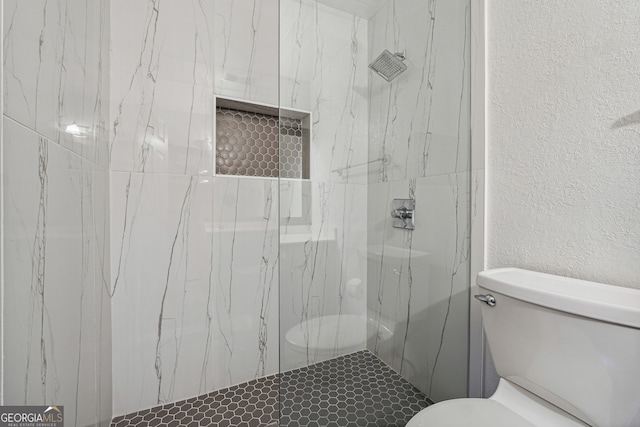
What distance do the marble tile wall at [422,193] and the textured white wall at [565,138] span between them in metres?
0.15

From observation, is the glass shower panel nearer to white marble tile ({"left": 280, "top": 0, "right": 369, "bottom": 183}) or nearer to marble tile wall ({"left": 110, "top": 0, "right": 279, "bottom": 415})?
white marble tile ({"left": 280, "top": 0, "right": 369, "bottom": 183})

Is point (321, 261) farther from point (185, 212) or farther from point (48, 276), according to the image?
point (48, 276)

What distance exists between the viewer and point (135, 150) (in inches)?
53.1

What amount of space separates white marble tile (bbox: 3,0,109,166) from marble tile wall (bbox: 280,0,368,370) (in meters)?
0.68

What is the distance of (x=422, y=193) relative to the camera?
1296 millimetres

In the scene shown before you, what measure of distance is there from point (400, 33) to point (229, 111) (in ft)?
3.25

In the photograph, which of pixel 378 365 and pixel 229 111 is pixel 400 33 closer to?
pixel 229 111

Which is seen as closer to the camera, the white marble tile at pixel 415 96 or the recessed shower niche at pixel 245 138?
the white marble tile at pixel 415 96

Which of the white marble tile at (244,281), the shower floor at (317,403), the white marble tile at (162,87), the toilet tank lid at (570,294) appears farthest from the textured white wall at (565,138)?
the white marble tile at (162,87)

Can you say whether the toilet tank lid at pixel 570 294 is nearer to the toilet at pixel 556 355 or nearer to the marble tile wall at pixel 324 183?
the toilet at pixel 556 355

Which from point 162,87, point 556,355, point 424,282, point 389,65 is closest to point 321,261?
point 424,282

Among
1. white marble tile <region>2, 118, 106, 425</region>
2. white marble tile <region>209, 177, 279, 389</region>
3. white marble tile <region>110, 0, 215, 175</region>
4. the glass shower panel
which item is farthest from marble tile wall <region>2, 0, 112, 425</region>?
the glass shower panel

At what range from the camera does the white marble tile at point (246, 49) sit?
58.8 inches

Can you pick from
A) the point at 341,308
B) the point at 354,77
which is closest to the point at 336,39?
the point at 354,77
